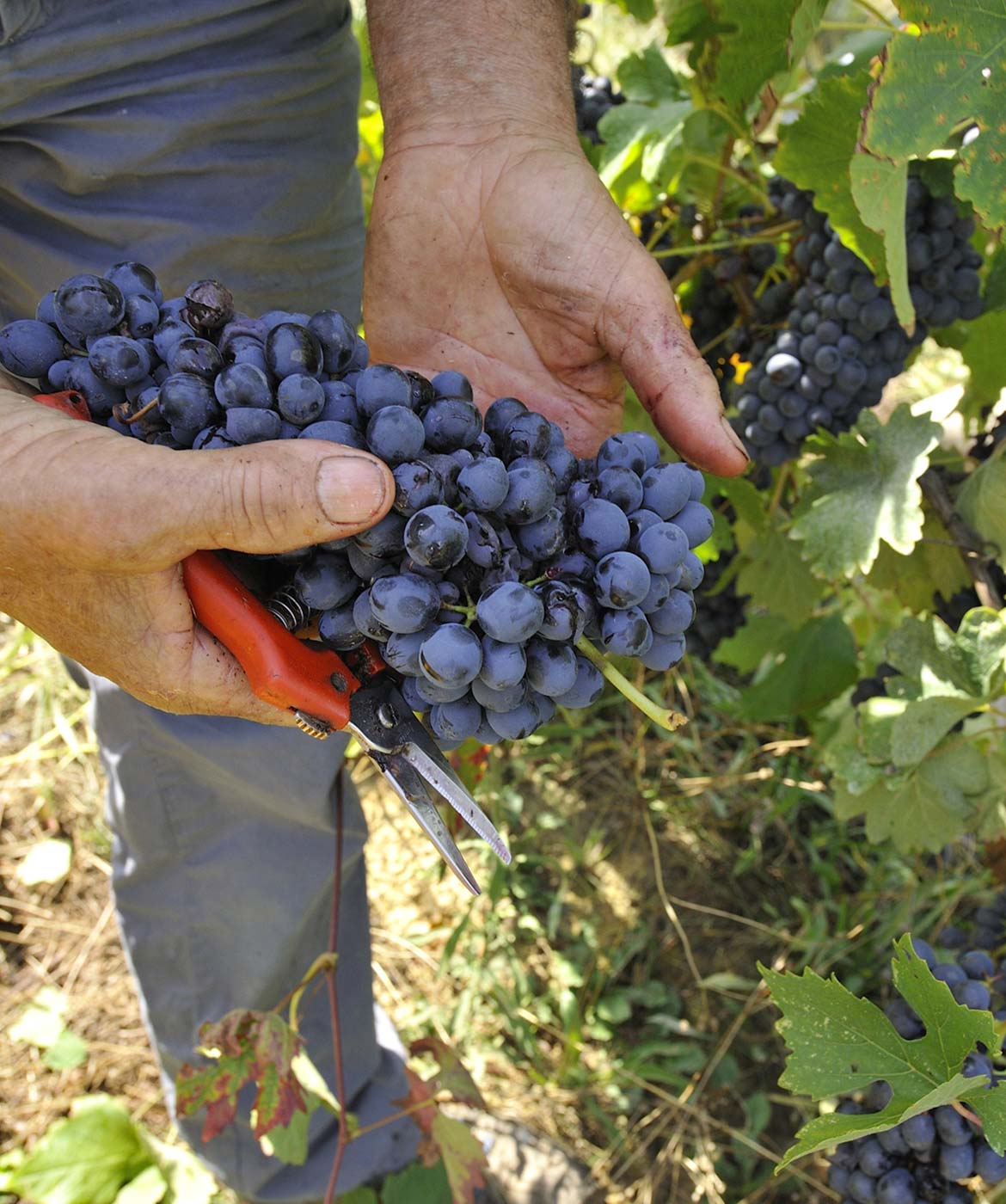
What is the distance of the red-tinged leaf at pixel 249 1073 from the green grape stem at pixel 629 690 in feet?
3.31

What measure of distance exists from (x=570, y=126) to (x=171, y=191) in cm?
70

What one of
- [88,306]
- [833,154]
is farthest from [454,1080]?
[833,154]

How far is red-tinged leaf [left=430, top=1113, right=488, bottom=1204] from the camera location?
6.38 feet

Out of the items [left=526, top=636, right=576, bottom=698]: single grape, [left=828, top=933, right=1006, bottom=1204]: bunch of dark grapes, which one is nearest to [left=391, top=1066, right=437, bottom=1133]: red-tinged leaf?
[left=828, top=933, right=1006, bottom=1204]: bunch of dark grapes

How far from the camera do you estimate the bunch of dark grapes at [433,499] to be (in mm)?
1124

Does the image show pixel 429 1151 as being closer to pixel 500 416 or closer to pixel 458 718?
pixel 458 718

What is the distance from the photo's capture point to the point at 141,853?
7.02 feet

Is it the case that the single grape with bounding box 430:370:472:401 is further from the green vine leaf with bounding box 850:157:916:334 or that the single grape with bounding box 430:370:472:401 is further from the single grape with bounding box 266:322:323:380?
the green vine leaf with bounding box 850:157:916:334

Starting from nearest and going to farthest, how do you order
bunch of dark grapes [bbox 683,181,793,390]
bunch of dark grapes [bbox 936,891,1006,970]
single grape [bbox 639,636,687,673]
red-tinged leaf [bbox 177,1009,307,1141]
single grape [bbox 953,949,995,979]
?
1. single grape [bbox 639,636,687,673]
2. single grape [bbox 953,949,995,979]
3. red-tinged leaf [bbox 177,1009,307,1141]
4. bunch of dark grapes [bbox 936,891,1006,970]
5. bunch of dark grapes [bbox 683,181,793,390]

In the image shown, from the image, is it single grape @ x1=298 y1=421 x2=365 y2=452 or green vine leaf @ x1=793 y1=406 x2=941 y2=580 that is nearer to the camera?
single grape @ x1=298 y1=421 x2=365 y2=452

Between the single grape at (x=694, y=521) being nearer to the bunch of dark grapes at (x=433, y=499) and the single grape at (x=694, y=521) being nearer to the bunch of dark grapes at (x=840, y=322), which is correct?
the bunch of dark grapes at (x=433, y=499)

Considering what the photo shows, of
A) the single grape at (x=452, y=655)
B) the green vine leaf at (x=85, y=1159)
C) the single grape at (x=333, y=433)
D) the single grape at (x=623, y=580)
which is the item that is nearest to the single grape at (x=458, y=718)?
the single grape at (x=452, y=655)

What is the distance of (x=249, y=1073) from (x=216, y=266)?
1.46 meters

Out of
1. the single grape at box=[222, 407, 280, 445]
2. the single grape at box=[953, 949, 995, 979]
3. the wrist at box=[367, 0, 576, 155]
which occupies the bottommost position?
the single grape at box=[953, 949, 995, 979]
